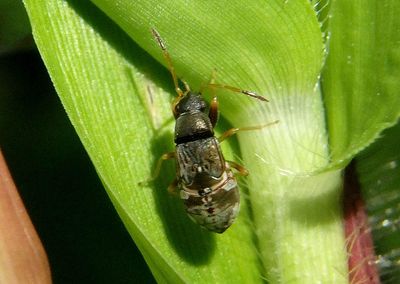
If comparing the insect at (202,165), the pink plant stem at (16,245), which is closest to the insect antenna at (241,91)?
the insect at (202,165)

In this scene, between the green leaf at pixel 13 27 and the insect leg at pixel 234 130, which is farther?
the green leaf at pixel 13 27

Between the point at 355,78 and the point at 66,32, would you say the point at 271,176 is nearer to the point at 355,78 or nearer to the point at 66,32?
the point at 355,78

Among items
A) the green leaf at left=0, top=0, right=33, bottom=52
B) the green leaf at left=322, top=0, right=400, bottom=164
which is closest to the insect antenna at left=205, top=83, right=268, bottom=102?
the green leaf at left=322, top=0, right=400, bottom=164

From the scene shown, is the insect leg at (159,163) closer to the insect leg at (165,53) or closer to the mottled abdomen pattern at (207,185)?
the mottled abdomen pattern at (207,185)

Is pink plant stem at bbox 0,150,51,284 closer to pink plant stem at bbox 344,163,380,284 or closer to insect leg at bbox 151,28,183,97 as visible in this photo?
insect leg at bbox 151,28,183,97

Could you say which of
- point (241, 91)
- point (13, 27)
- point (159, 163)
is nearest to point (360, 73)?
point (241, 91)

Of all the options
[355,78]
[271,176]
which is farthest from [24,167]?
[355,78]
